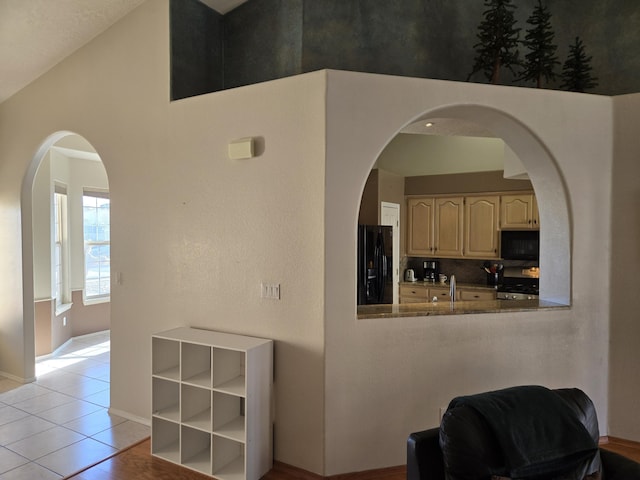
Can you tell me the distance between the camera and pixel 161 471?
2.59 metres

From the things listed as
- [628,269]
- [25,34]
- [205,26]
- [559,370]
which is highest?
[205,26]

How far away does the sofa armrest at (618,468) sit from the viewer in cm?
162

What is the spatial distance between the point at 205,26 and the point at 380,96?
77.9 inches

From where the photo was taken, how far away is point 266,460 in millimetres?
2559

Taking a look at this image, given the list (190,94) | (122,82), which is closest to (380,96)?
(190,94)

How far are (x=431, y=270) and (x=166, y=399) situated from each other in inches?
175

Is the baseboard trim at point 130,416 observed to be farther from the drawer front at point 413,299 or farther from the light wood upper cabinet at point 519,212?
the light wood upper cabinet at point 519,212

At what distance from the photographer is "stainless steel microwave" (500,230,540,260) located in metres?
5.29

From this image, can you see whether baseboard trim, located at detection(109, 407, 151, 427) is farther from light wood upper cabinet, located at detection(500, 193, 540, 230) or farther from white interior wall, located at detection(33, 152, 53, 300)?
light wood upper cabinet, located at detection(500, 193, 540, 230)

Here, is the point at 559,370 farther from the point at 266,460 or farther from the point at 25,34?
the point at 25,34

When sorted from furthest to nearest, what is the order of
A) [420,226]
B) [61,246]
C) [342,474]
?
[420,226] < [61,246] < [342,474]

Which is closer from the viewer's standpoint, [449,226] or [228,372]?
[228,372]

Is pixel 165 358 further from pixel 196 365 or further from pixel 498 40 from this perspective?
pixel 498 40

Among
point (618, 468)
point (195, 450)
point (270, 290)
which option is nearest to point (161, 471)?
point (195, 450)
